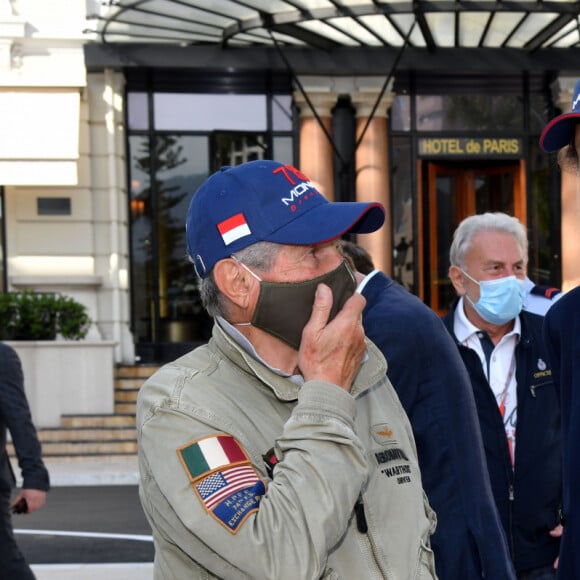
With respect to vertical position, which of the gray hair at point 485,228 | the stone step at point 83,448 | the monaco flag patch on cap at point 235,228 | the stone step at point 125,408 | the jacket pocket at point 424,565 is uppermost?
the gray hair at point 485,228

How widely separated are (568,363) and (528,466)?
4.48ft

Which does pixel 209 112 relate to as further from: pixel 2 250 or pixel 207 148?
pixel 2 250

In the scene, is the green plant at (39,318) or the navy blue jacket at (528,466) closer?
the navy blue jacket at (528,466)

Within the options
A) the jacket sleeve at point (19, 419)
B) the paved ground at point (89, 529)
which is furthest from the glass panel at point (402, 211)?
the jacket sleeve at point (19, 419)

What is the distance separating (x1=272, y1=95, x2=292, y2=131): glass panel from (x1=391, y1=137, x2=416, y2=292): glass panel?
6.11 ft

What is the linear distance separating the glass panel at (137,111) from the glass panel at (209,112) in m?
0.17

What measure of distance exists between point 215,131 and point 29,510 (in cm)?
1269

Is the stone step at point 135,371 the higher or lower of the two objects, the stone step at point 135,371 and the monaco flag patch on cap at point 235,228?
the lower

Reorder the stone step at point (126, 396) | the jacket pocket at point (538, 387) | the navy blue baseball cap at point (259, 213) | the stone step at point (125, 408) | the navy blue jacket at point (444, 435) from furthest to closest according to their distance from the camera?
the stone step at point (126, 396)
the stone step at point (125, 408)
the jacket pocket at point (538, 387)
the navy blue jacket at point (444, 435)
the navy blue baseball cap at point (259, 213)

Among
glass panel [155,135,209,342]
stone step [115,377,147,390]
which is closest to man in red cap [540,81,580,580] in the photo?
stone step [115,377,147,390]

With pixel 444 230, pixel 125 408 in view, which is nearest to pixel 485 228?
pixel 125 408

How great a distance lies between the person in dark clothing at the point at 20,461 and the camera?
5121 millimetres

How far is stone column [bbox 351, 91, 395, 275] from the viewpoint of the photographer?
57.7 feet

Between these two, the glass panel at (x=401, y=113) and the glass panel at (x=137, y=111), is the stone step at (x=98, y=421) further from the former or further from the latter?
the glass panel at (x=401, y=113)
